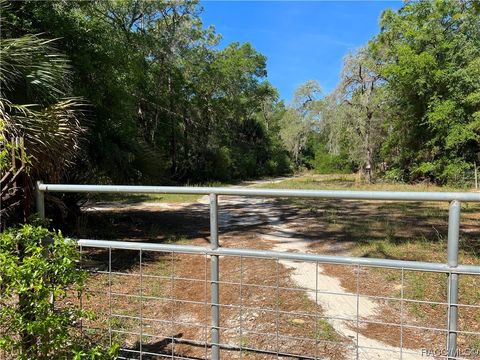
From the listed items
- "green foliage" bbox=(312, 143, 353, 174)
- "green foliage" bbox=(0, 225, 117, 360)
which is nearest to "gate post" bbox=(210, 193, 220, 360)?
Answer: "green foliage" bbox=(0, 225, 117, 360)

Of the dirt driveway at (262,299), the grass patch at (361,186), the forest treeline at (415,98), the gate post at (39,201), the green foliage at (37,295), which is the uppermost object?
the forest treeline at (415,98)

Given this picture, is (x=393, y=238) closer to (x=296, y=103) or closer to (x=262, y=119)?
(x=296, y=103)

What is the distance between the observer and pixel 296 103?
3875cm

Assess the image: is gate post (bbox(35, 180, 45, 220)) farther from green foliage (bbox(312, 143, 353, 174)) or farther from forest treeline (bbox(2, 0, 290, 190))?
green foliage (bbox(312, 143, 353, 174))

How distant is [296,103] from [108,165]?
31811mm

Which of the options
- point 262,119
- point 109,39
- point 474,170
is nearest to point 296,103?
point 262,119

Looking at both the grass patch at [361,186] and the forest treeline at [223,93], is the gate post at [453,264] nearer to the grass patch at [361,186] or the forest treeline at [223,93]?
the forest treeline at [223,93]

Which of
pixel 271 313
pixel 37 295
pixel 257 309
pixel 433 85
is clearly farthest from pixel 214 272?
pixel 433 85

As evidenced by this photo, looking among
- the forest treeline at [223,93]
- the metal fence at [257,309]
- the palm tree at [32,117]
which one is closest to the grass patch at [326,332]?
the metal fence at [257,309]

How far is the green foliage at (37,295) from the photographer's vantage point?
2377 mm

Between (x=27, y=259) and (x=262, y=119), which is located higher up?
(x=262, y=119)

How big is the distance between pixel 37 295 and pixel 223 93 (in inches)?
1190

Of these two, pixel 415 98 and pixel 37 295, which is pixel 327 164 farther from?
pixel 37 295

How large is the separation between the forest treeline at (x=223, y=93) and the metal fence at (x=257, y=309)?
14.3 feet
